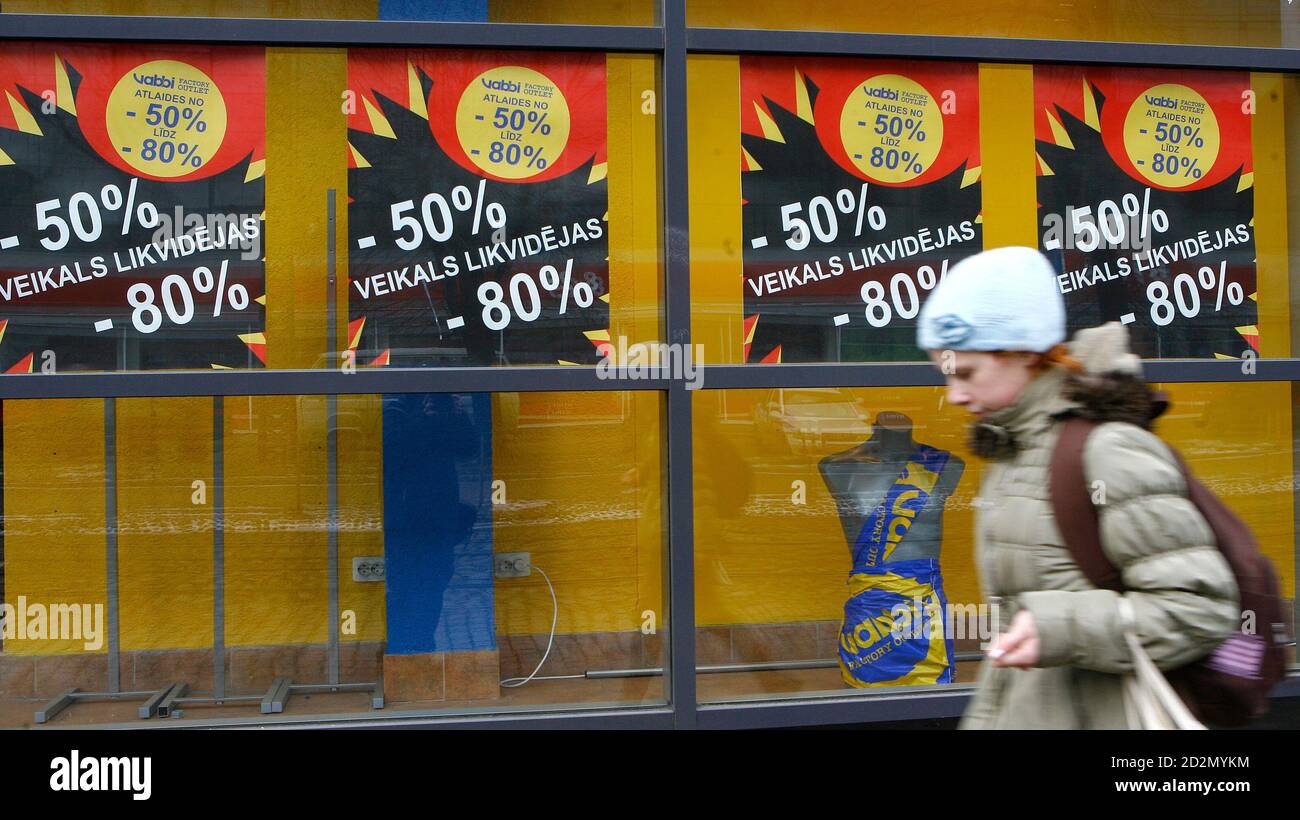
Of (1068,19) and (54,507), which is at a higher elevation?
(1068,19)

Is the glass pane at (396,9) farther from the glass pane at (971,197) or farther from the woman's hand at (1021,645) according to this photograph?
the woman's hand at (1021,645)

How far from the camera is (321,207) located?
15.5 feet

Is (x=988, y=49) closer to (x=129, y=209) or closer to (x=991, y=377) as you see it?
(x=991, y=377)

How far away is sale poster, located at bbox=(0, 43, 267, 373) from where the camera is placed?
14.9ft

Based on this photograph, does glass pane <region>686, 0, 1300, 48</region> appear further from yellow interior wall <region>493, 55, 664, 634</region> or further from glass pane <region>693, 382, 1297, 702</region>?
glass pane <region>693, 382, 1297, 702</region>

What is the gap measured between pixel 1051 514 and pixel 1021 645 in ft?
0.75

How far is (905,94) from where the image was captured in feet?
16.5

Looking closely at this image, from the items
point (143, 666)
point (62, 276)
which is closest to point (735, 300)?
point (62, 276)

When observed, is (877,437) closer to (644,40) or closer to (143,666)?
(644,40)

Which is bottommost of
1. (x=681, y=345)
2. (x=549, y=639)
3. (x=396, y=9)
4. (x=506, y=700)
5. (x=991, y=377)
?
(x=506, y=700)

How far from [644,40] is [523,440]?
186 centimetres

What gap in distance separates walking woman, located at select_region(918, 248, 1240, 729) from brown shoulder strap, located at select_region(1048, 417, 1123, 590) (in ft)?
0.05

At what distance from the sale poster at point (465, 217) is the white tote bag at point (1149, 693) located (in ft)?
10.6

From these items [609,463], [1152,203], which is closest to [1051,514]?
[609,463]
